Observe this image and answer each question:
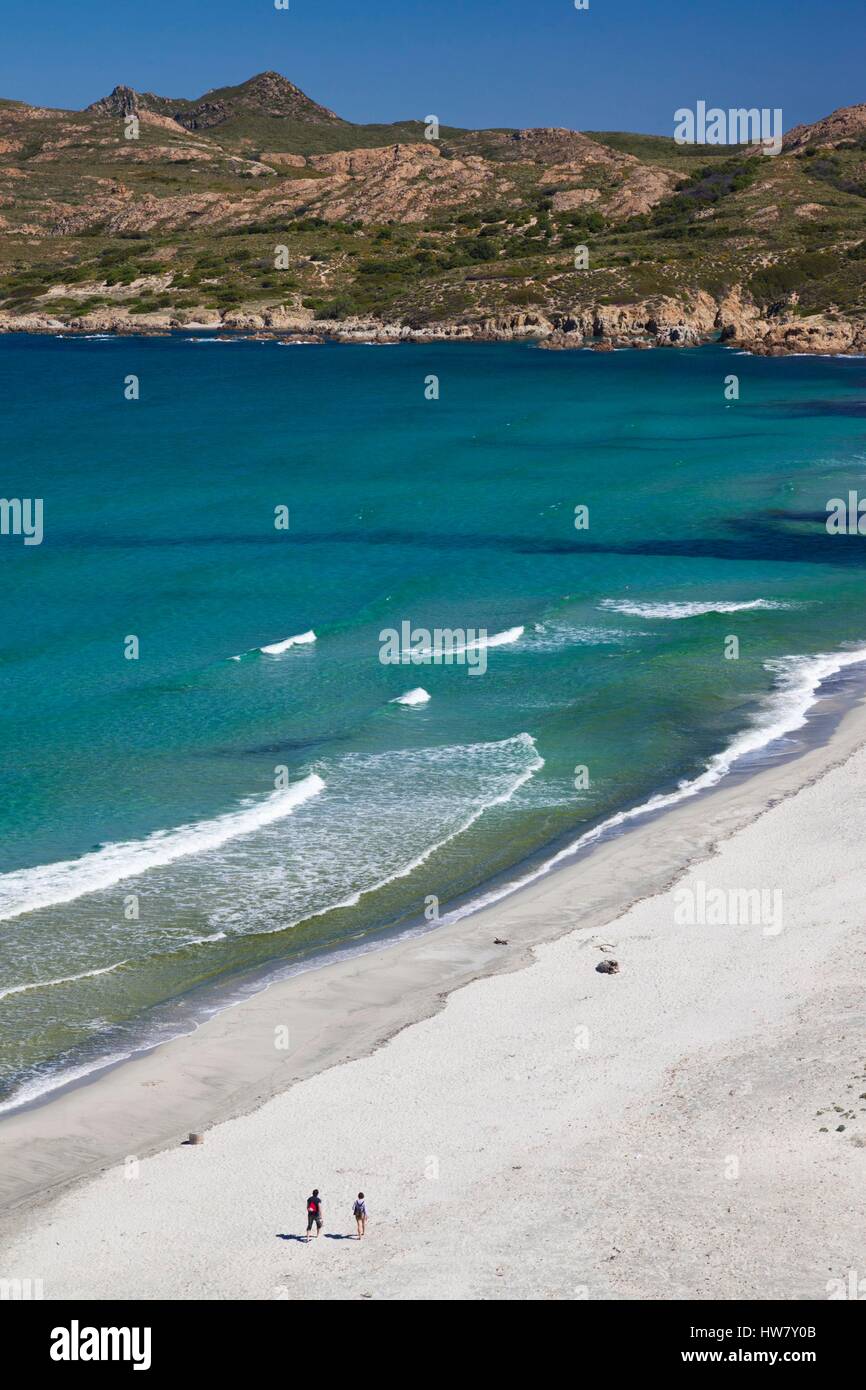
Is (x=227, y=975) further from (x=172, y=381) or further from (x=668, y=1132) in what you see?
(x=172, y=381)

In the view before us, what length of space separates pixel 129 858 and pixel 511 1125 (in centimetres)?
1305

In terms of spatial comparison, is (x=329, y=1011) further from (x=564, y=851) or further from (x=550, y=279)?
(x=550, y=279)

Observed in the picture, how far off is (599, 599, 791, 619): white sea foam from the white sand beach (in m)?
21.9

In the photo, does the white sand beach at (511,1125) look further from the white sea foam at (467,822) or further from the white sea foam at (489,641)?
the white sea foam at (489,641)

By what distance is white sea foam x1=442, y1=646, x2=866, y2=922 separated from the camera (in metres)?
29.4

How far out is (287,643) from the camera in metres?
44.7

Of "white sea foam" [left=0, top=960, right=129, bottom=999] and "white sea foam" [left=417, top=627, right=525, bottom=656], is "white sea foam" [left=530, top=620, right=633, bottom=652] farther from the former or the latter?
"white sea foam" [left=0, top=960, right=129, bottom=999]

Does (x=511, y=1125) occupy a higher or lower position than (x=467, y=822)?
lower

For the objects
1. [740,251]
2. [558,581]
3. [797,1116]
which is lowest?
[797,1116]

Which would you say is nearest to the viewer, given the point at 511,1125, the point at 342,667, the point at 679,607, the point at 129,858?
the point at 511,1125

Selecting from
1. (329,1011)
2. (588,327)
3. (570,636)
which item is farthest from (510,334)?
(329,1011)
